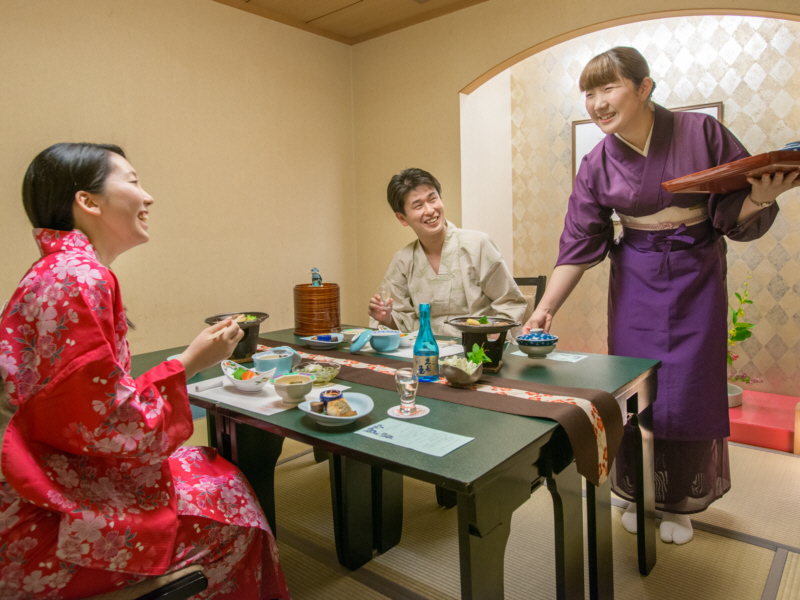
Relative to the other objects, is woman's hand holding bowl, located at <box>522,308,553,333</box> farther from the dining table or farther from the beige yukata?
the beige yukata

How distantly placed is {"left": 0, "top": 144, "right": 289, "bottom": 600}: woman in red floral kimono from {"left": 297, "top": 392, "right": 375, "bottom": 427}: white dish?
0.26 m

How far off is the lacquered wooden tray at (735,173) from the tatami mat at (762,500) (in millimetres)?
1317

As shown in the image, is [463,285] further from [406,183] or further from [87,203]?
[87,203]

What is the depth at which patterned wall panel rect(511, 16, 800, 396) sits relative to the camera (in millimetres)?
3520

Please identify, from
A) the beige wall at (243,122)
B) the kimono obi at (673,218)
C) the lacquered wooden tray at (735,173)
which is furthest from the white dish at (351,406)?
the beige wall at (243,122)

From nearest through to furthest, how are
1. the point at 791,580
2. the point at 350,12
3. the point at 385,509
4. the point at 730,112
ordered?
the point at 791,580
the point at 385,509
the point at 730,112
the point at 350,12

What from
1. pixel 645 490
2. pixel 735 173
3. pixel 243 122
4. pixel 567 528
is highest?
pixel 243 122

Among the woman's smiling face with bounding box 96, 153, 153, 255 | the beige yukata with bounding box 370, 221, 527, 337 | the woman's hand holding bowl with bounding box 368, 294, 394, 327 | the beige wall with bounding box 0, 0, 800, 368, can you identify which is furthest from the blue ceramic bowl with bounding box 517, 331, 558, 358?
the beige wall with bounding box 0, 0, 800, 368

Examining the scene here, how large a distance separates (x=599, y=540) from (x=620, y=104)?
143 cm

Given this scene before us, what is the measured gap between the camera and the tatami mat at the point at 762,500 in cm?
217

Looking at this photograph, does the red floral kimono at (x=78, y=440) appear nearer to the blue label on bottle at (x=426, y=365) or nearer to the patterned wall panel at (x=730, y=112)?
the blue label on bottle at (x=426, y=365)

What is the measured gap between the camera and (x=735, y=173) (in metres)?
1.69

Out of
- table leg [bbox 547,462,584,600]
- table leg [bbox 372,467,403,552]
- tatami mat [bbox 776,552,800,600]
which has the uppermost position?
table leg [bbox 547,462,584,600]

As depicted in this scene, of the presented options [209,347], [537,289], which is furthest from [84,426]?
[537,289]
